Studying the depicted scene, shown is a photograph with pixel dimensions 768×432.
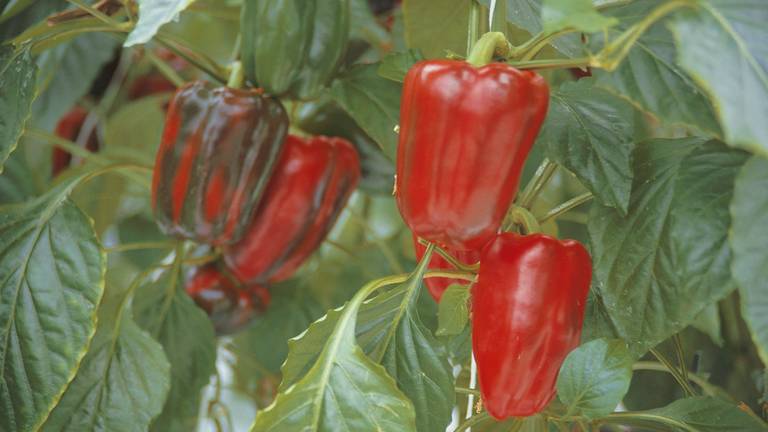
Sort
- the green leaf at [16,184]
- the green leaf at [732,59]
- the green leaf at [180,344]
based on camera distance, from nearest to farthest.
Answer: the green leaf at [732,59]
the green leaf at [180,344]
the green leaf at [16,184]

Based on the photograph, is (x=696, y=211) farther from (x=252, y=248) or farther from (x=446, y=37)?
(x=252, y=248)

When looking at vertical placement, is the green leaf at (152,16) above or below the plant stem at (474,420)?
above

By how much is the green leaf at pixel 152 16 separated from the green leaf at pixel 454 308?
0.76 feet

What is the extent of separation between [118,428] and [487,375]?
0.30 meters

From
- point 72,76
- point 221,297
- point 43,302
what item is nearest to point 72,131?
point 72,76

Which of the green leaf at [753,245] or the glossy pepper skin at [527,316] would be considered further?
the glossy pepper skin at [527,316]

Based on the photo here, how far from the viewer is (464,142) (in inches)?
20.7

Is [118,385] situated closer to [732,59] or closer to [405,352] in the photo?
[405,352]

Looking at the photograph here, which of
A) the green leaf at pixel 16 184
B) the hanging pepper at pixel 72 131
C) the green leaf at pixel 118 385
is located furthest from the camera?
the hanging pepper at pixel 72 131

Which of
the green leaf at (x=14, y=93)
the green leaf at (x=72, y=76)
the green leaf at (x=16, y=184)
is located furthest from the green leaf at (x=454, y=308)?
the green leaf at (x=72, y=76)

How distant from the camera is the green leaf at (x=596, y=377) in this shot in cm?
53

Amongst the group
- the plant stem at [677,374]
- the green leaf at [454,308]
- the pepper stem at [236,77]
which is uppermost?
the pepper stem at [236,77]

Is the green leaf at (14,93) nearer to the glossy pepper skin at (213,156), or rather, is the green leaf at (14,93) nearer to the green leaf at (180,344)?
the glossy pepper skin at (213,156)

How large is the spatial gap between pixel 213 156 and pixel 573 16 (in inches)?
15.1
